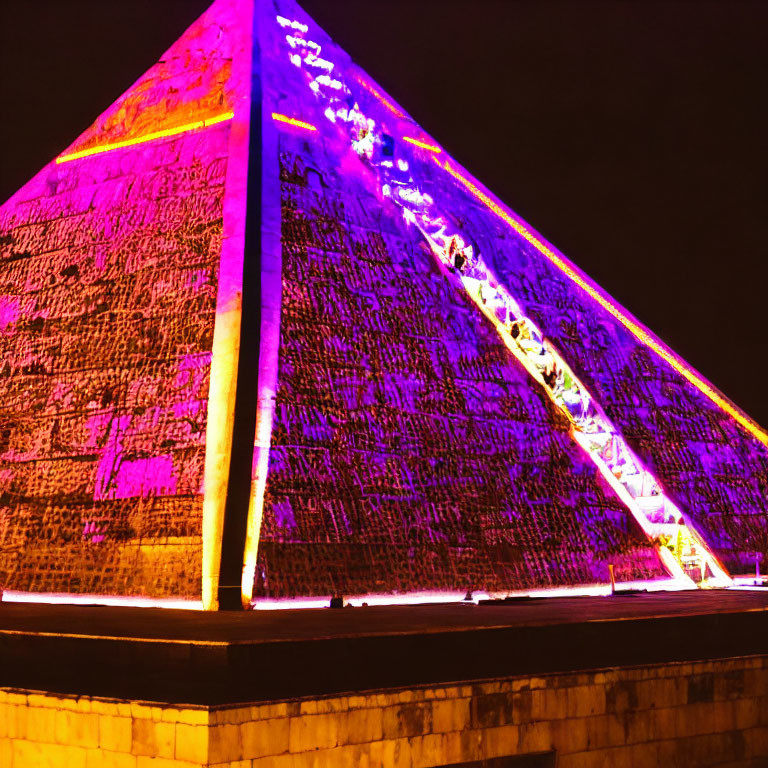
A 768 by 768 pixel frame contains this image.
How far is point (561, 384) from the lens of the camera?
11875 mm

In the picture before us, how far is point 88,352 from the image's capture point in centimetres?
1065

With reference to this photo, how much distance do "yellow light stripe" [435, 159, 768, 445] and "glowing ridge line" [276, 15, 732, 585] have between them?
124 cm

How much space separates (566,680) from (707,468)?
17.3 feet

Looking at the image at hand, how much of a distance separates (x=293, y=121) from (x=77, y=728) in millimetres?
7252

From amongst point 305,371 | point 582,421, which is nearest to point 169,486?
point 305,371

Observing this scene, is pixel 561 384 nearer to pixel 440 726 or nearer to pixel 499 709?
pixel 499 709

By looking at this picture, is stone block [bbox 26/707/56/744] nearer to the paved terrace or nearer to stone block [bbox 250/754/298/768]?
the paved terrace

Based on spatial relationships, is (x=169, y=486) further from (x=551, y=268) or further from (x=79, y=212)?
(x=551, y=268)

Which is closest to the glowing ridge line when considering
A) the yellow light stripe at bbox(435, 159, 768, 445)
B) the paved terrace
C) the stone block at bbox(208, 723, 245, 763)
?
the yellow light stripe at bbox(435, 159, 768, 445)

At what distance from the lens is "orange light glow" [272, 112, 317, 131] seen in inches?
473

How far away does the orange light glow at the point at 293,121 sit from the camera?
12.0 meters

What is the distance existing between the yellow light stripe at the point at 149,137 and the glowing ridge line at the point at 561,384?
126 cm

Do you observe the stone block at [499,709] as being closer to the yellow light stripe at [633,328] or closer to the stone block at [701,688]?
the stone block at [701,688]

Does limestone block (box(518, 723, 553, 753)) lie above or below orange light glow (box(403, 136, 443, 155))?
below
